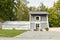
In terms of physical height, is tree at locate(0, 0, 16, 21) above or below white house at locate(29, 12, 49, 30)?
above

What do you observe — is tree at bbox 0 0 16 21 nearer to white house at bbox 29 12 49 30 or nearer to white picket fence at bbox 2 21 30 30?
white picket fence at bbox 2 21 30 30

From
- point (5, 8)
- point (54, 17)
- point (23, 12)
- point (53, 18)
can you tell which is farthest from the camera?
point (23, 12)

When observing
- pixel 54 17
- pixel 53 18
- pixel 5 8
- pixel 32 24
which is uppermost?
pixel 5 8

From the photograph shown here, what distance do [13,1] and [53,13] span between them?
1634 cm

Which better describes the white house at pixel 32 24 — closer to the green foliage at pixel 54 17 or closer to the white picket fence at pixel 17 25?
the white picket fence at pixel 17 25

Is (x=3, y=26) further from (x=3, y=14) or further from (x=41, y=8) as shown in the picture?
(x=41, y=8)

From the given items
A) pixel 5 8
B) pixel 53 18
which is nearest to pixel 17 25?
pixel 5 8

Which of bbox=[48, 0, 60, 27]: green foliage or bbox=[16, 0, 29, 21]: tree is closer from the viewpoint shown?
bbox=[48, 0, 60, 27]: green foliage

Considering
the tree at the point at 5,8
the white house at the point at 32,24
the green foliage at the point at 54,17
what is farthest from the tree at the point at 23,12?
the white house at the point at 32,24

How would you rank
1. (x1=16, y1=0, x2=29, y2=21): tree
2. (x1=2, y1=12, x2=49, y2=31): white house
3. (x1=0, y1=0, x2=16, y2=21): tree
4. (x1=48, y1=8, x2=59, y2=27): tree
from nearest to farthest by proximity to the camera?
(x1=2, y1=12, x2=49, y2=31): white house → (x1=0, y1=0, x2=16, y2=21): tree → (x1=48, y1=8, x2=59, y2=27): tree → (x1=16, y1=0, x2=29, y2=21): tree

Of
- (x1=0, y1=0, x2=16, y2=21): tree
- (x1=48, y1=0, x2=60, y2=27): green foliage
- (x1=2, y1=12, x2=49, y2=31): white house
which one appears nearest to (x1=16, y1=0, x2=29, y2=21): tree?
(x1=48, y1=0, x2=60, y2=27): green foliage

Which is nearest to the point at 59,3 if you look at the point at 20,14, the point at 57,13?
the point at 57,13

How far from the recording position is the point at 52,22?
72875 mm

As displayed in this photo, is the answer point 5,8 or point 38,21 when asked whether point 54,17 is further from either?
point 5,8
